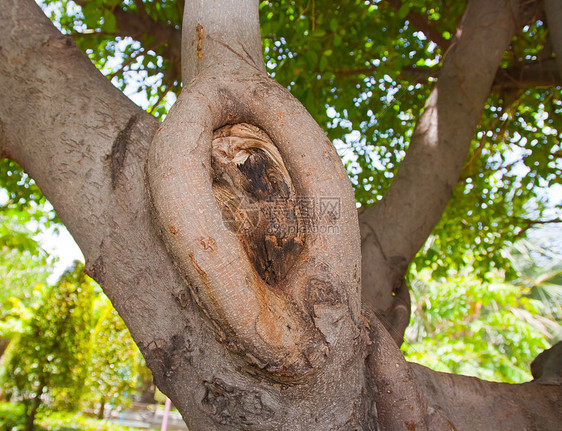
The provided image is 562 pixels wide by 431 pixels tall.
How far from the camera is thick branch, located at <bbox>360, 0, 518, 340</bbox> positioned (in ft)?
8.46

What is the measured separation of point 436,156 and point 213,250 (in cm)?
192

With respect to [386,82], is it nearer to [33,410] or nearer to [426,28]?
[426,28]

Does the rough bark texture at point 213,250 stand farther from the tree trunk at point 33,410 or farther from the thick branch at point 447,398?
the tree trunk at point 33,410

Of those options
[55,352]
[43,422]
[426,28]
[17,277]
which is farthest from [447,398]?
[17,277]

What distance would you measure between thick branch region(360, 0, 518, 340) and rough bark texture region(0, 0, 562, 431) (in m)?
0.75

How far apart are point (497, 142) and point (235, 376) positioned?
4.21 m

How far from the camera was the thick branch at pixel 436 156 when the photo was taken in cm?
258

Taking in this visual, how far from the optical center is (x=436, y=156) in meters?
2.74

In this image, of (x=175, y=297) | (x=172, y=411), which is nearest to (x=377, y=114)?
(x=175, y=297)

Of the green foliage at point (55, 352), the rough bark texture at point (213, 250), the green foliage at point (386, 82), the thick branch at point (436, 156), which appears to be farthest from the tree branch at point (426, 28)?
the green foliage at point (55, 352)

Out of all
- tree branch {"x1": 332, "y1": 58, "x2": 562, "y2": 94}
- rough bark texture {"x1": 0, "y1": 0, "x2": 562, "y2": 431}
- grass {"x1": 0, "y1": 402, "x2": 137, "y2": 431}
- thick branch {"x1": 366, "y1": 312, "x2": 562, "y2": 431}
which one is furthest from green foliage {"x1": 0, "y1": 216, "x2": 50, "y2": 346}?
thick branch {"x1": 366, "y1": 312, "x2": 562, "y2": 431}

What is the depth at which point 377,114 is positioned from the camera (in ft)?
15.0

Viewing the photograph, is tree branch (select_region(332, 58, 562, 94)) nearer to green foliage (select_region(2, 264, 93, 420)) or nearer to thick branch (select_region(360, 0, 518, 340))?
thick branch (select_region(360, 0, 518, 340))

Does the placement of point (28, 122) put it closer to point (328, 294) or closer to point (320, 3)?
point (328, 294)
